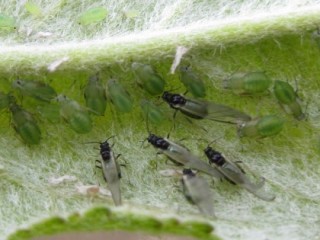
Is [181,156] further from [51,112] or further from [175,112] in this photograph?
[51,112]

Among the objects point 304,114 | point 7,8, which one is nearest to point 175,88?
point 304,114

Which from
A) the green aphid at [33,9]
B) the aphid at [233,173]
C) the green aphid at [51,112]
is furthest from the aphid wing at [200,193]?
the green aphid at [33,9]

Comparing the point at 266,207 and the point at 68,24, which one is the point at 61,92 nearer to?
the point at 68,24

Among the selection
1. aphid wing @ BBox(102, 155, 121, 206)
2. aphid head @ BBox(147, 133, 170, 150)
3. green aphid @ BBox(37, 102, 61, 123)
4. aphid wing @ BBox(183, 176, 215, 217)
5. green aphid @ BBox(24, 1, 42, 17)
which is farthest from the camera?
green aphid @ BBox(24, 1, 42, 17)

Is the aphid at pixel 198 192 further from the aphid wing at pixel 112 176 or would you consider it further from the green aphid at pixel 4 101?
the green aphid at pixel 4 101

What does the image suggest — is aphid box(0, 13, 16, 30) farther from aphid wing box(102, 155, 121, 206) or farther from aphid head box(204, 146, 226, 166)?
aphid head box(204, 146, 226, 166)

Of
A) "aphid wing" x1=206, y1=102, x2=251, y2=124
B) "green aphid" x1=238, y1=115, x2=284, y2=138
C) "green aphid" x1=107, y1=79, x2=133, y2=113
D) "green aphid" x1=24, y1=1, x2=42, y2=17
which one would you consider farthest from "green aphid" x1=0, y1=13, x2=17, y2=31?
"green aphid" x1=238, y1=115, x2=284, y2=138
